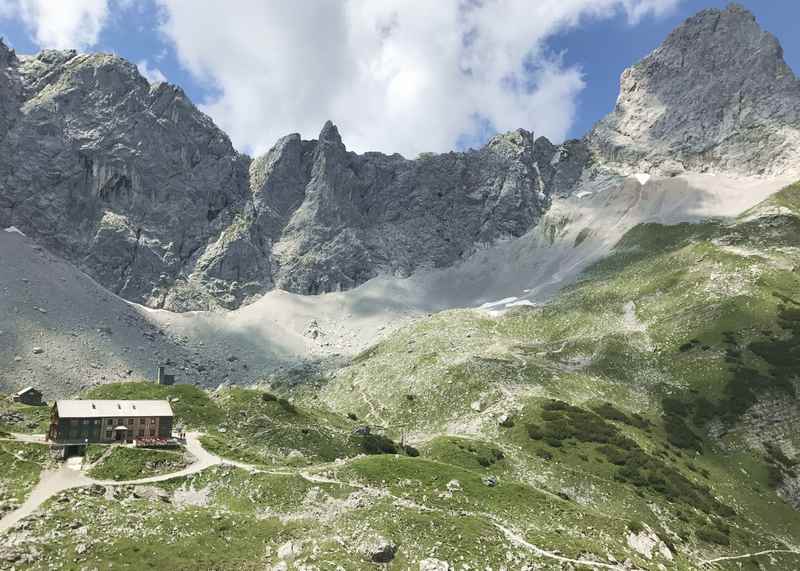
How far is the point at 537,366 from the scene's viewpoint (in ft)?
397

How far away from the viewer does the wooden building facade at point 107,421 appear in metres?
65.4

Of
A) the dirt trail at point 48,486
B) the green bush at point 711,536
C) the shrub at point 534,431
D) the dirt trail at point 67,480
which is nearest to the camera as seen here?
the dirt trail at point 48,486

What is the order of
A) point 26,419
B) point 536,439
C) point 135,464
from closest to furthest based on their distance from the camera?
point 135,464 < point 26,419 < point 536,439

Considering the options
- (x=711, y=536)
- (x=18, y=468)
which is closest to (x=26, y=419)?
(x=18, y=468)

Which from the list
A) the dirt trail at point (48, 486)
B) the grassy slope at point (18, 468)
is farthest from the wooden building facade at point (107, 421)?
the dirt trail at point (48, 486)

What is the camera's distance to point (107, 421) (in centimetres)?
6794

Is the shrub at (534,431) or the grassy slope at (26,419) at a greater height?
the grassy slope at (26,419)


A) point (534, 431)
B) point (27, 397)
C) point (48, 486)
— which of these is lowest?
point (48, 486)

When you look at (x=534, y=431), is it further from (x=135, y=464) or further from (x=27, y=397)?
(x=27, y=397)

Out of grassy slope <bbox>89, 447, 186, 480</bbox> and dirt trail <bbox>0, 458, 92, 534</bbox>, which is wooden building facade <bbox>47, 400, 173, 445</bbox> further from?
grassy slope <bbox>89, 447, 186, 480</bbox>

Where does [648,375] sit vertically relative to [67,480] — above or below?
above

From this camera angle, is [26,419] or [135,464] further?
[26,419]

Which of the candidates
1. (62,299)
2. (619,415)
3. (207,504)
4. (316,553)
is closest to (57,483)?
(207,504)

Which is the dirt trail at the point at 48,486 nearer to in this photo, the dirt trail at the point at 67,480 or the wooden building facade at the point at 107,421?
the dirt trail at the point at 67,480
